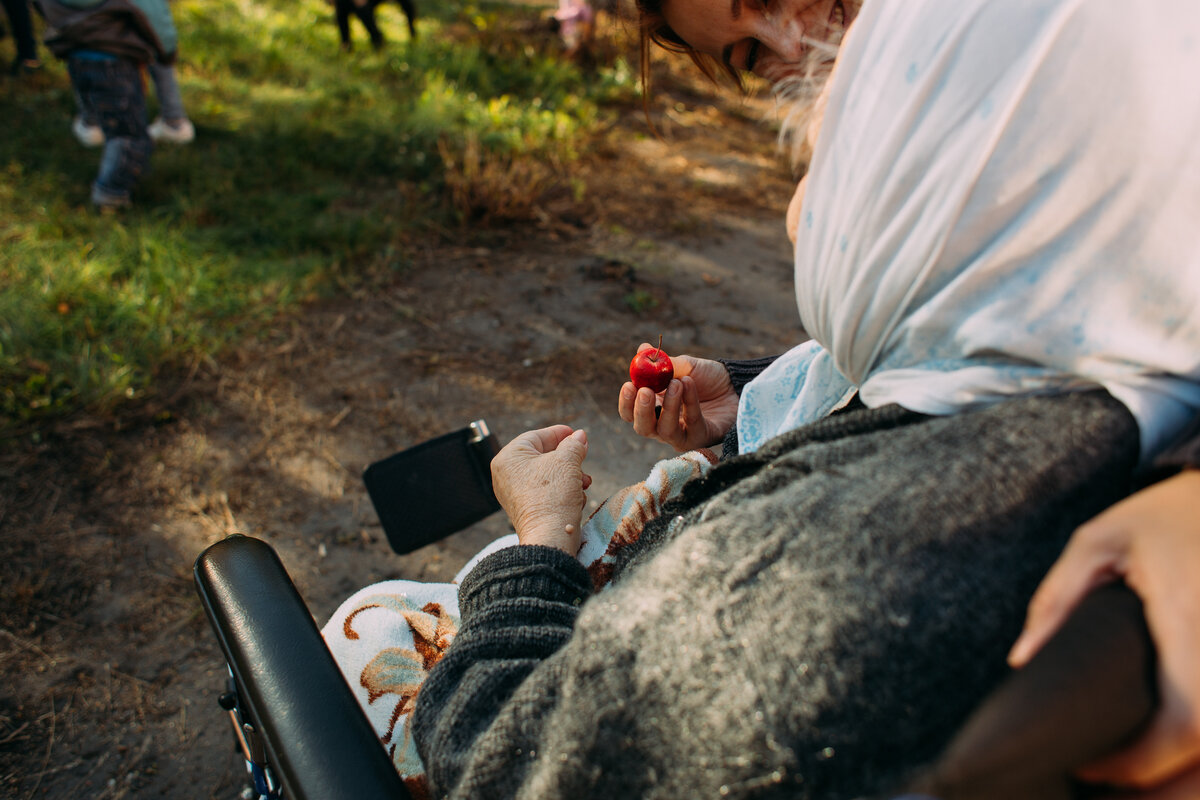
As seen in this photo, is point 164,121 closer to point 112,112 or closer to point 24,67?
point 112,112

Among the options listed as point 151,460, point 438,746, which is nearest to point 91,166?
point 151,460

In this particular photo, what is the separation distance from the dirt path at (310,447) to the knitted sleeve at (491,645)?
1.30 meters

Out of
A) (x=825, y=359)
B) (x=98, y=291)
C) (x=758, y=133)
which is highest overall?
(x=825, y=359)

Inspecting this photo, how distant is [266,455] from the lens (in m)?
2.85

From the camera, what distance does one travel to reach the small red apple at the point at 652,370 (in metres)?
1.57

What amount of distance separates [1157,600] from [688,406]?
3.56ft

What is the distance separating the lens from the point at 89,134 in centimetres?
455

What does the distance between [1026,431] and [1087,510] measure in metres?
0.09

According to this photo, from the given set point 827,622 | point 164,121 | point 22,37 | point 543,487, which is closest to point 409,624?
point 543,487

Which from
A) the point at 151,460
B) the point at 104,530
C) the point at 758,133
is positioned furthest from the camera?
the point at 758,133

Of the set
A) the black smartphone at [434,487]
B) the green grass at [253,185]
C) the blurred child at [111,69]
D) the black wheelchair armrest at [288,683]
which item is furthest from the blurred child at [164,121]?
the black wheelchair armrest at [288,683]

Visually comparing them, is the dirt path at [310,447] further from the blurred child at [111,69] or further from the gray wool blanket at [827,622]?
the gray wool blanket at [827,622]

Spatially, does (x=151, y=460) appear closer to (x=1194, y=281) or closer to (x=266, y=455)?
(x=266, y=455)

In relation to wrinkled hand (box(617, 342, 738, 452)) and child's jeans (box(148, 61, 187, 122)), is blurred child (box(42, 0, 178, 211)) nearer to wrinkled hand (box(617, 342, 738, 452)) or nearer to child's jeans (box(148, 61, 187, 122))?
child's jeans (box(148, 61, 187, 122))
